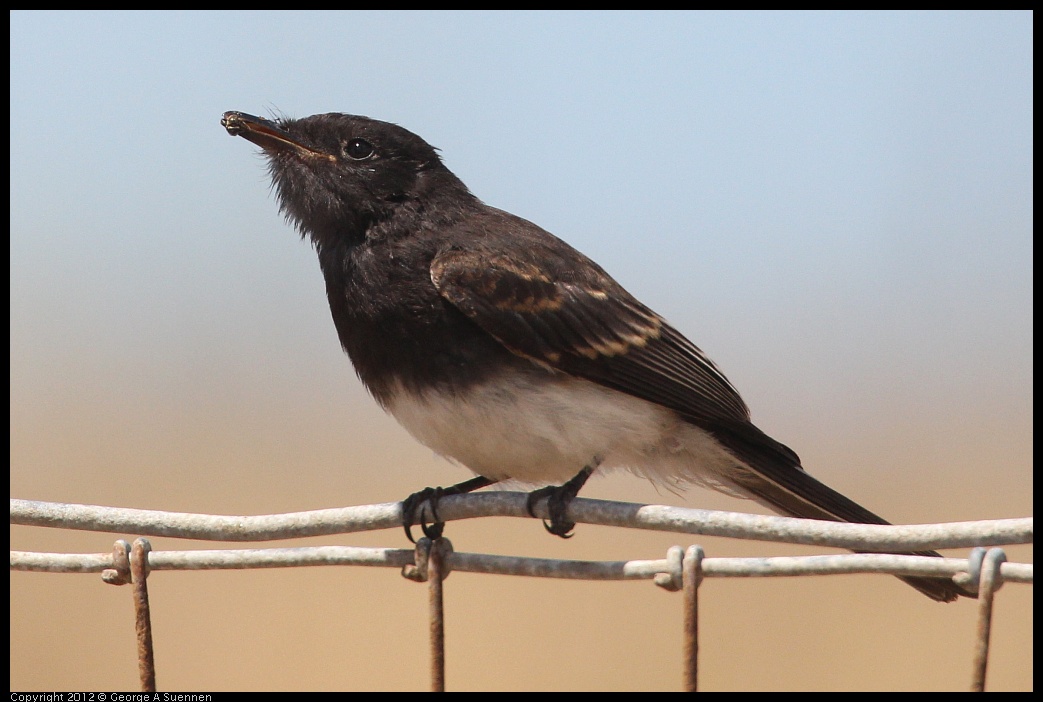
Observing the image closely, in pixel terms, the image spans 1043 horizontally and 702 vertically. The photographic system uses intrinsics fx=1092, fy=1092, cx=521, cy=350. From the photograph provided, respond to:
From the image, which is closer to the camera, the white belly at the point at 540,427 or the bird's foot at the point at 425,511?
the bird's foot at the point at 425,511

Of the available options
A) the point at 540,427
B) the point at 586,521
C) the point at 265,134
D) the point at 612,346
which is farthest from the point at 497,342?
the point at 265,134

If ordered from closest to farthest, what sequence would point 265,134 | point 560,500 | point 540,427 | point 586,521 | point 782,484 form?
1. point 586,521
2. point 560,500
3. point 540,427
4. point 782,484
5. point 265,134

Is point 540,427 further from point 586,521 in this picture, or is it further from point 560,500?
point 586,521

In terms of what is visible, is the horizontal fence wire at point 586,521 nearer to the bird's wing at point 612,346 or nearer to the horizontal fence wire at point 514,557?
the horizontal fence wire at point 514,557

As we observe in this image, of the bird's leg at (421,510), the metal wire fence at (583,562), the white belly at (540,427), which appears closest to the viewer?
the metal wire fence at (583,562)

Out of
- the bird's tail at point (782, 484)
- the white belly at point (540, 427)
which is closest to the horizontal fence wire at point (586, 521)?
the white belly at point (540, 427)
